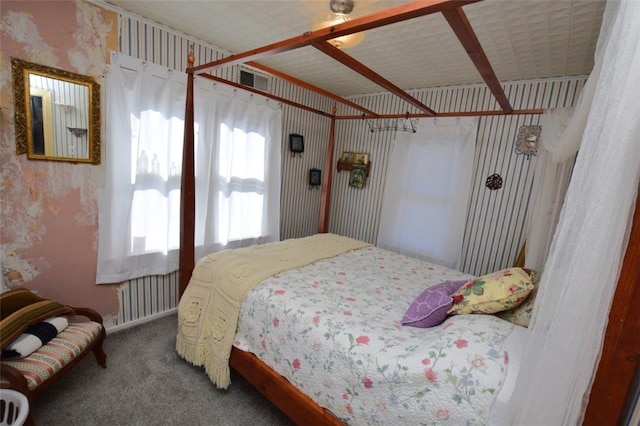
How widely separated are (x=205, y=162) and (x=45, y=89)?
1.16 metres

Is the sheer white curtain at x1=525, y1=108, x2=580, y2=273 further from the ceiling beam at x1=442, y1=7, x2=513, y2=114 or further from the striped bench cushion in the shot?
the striped bench cushion

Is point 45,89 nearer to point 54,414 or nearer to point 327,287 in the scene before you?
point 54,414

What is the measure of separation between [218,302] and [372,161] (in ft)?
8.82

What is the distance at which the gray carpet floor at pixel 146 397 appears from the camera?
5.45 ft

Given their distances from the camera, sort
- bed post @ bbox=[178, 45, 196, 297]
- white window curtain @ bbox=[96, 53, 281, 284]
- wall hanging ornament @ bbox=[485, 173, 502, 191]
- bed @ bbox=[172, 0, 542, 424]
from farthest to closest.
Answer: wall hanging ornament @ bbox=[485, 173, 502, 191], white window curtain @ bbox=[96, 53, 281, 284], bed post @ bbox=[178, 45, 196, 297], bed @ bbox=[172, 0, 542, 424]

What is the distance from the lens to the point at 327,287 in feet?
6.24

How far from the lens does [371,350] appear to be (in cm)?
130

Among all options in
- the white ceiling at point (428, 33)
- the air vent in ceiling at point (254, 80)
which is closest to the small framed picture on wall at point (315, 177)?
the air vent in ceiling at point (254, 80)

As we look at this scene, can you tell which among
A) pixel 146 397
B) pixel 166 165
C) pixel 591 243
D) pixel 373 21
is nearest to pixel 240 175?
pixel 166 165

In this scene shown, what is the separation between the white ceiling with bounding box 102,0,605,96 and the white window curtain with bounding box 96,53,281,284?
49 cm

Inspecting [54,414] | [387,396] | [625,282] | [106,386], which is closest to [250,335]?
[387,396]

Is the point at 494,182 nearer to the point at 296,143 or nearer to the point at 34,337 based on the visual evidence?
the point at 296,143

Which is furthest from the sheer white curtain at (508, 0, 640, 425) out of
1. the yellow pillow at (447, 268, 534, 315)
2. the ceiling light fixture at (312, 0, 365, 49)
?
the ceiling light fixture at (312, 0, 365, 49)

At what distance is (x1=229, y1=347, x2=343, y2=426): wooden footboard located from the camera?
1.42 meters
